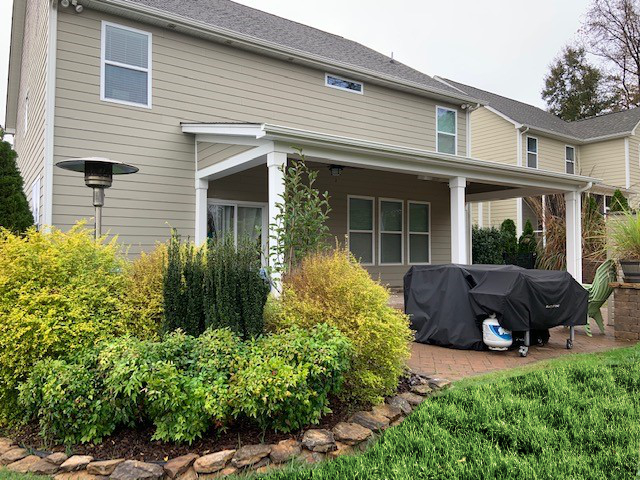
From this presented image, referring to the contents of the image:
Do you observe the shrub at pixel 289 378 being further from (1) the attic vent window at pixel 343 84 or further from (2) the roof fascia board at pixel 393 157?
(1) the attic vent window at pixel 343 84

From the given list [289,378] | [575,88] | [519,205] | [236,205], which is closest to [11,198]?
[236,205]

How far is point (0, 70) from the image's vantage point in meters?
28.5

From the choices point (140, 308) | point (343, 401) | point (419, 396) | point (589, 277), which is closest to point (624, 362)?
point (419, 396)

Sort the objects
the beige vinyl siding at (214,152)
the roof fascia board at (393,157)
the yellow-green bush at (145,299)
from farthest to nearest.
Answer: the beige vinyl siding at (214,152), the roof fascia board at (393,157), the yellow-green bush at (145,299)

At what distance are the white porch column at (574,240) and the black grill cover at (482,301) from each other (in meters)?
4.79

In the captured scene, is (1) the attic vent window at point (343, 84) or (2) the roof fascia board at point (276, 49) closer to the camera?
(2) the roof fascia board at point (276, 49)

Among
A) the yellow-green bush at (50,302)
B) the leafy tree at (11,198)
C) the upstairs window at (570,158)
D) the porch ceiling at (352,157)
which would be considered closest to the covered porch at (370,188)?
the porch ceiling at (352,157)

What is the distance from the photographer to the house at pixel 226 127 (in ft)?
23.5

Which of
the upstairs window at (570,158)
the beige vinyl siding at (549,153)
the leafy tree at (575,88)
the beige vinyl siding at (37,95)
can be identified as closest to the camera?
the beige vinyl siding at (37,95)

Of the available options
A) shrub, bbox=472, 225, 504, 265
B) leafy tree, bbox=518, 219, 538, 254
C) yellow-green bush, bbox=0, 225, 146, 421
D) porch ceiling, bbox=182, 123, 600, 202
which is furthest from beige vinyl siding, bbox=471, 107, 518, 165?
yellow-green bush, bbox=0, 225, 146, 421

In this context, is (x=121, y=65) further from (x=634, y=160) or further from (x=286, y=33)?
(x=634, y=160)

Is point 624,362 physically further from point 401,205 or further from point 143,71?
point 143,71

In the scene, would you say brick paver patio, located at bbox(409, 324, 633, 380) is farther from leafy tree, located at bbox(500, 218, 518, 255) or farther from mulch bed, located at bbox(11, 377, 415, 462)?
leafy tree, located at bbox(500, 218, 518, 255)

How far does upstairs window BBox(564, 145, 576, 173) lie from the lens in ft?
64.5
